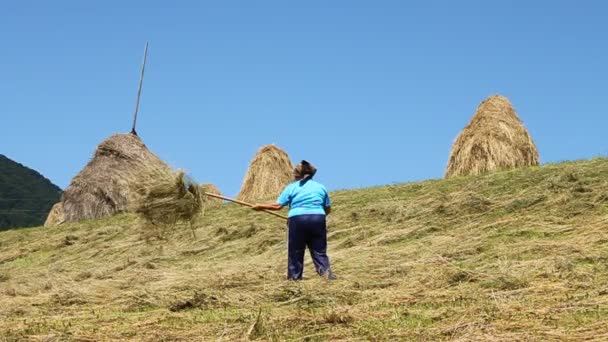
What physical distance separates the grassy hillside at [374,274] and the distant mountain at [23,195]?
44.9 m

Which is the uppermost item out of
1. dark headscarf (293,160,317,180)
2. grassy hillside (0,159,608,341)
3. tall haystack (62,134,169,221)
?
tall haystack (62,134,169,221)

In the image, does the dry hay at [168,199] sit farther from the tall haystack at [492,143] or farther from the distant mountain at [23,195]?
the distant mountain at [23,195]

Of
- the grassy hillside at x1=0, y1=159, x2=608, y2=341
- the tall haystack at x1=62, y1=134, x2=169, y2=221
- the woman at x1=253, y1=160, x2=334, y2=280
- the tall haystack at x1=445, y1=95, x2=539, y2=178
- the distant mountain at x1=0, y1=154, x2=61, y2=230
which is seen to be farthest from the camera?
the distant mountain at x1=0, y1=154, x2=61, y2=230

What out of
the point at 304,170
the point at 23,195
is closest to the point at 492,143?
the point at 304,170

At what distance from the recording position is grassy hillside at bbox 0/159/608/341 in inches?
266

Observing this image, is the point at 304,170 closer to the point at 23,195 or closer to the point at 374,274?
the point at 374,274

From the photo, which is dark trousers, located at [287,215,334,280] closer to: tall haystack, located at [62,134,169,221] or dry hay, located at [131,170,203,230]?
dry hay, located at [131,170,203,230]

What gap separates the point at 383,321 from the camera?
6.87m

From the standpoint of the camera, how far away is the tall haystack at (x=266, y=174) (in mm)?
26578

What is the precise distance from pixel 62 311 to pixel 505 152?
14509 mm

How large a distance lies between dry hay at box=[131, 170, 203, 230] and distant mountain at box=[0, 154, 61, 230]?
49.0 meters

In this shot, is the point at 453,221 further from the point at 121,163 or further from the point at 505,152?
the point at 121,163

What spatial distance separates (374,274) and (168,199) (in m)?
2.88

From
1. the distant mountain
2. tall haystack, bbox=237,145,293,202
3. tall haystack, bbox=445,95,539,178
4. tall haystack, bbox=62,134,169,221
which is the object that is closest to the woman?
tall haystack, bbox=445,95,539,178
